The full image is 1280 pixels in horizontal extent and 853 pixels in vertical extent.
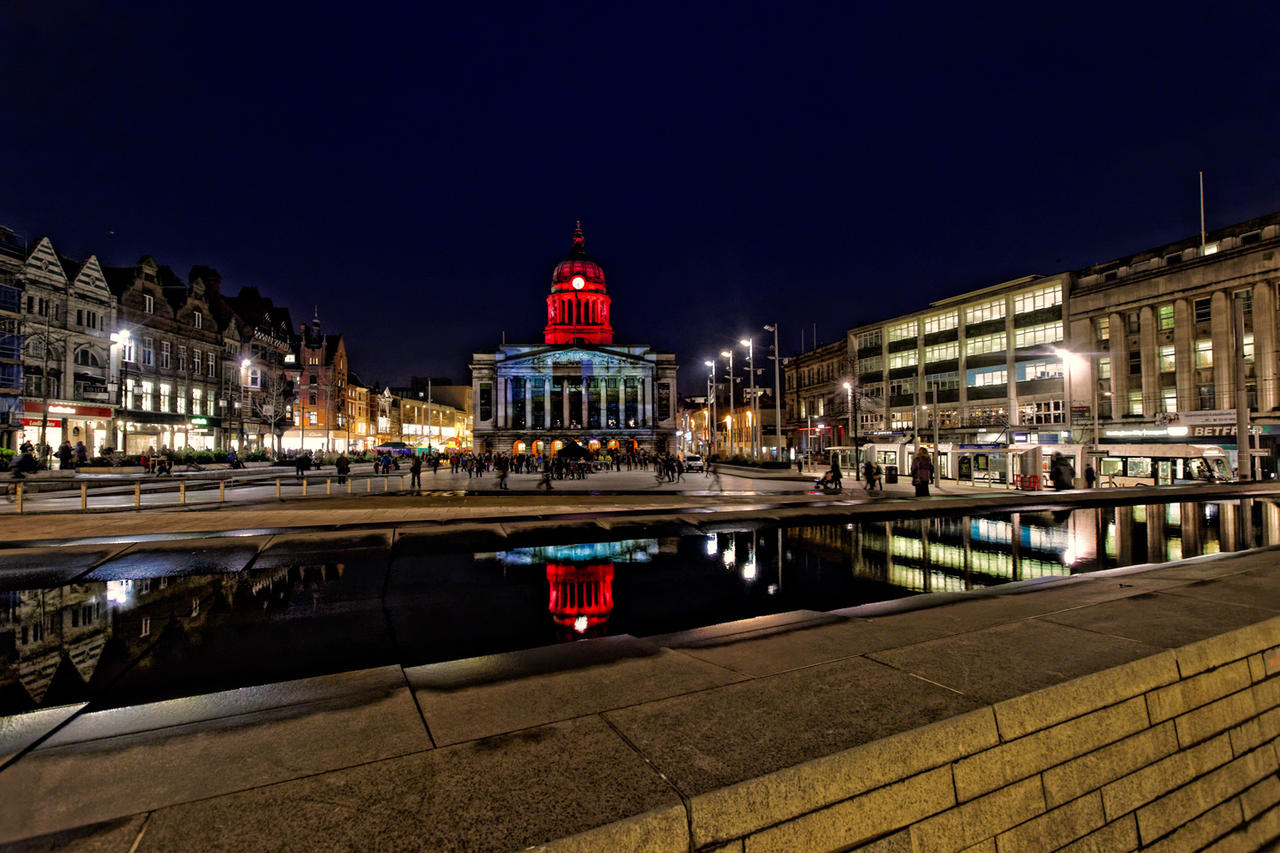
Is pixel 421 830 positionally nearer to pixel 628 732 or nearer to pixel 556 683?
pixel 628 732

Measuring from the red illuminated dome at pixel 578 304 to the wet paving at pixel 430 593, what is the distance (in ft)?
385

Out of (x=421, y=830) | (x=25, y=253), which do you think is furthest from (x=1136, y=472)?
(x=25, y=253)

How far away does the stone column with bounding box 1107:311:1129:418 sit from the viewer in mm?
51531

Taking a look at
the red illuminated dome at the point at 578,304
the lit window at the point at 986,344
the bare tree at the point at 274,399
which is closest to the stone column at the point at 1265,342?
the lit window at the point at 986,344

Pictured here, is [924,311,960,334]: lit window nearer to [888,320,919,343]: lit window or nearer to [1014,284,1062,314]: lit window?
[888,320,919,343]: lit window

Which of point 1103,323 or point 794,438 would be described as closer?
point 1103,323

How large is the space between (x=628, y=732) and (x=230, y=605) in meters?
7.73

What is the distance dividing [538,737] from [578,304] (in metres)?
131

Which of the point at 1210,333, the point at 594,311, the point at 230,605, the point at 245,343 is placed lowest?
the point at 230,605

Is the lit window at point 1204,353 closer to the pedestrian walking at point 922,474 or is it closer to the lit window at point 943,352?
the lit window at point 943,352

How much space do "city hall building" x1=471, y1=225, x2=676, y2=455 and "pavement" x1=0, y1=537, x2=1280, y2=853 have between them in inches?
4179

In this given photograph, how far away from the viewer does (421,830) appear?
8.41 feet

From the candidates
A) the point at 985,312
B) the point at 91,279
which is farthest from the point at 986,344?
the point at 91,279

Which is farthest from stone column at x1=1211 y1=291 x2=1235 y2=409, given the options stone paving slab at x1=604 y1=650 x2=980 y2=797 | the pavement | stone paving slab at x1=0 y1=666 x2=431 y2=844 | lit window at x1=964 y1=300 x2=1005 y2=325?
stone paving slab at x1=0 y1=666 x2=431 y2=844
